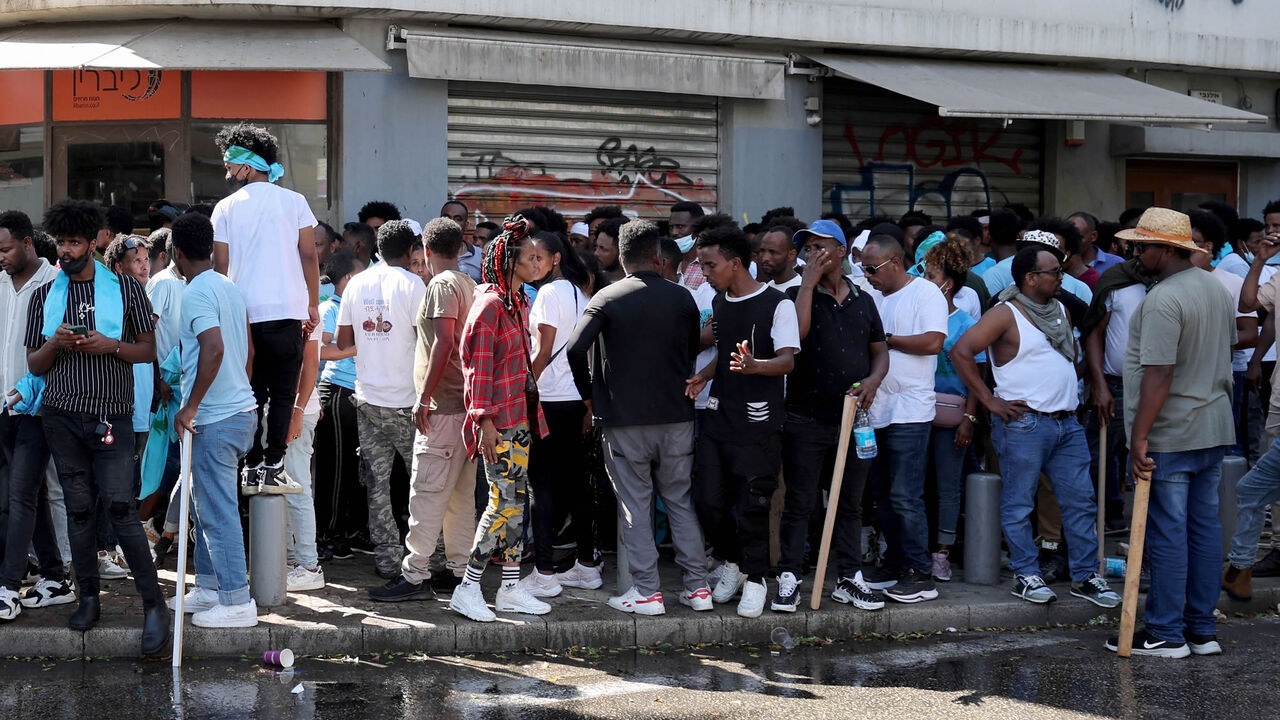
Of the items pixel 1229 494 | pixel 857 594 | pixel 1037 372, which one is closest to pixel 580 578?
pixel 857 594

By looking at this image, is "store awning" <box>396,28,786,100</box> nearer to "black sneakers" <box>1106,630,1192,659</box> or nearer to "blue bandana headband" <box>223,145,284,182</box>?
"blue bandana headband" <box>223,145,284,182</box>

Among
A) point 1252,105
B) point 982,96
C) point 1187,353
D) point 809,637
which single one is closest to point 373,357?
point 809,637

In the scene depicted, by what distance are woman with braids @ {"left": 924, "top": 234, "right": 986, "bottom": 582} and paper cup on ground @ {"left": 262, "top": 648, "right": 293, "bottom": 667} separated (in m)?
3.77

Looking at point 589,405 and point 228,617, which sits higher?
point 589,405

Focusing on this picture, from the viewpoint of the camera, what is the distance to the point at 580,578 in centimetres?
785

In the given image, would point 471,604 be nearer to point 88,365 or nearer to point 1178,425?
point 88,365

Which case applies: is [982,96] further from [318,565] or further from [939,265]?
[318,565]

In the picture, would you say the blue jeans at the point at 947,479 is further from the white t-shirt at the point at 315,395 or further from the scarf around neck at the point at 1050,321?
the white t-shirt at the point at 315,395

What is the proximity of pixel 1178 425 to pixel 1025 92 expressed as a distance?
27.2 feet

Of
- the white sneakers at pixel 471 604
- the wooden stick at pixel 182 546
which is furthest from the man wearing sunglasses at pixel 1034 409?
the wooden stick at pixel 182 546

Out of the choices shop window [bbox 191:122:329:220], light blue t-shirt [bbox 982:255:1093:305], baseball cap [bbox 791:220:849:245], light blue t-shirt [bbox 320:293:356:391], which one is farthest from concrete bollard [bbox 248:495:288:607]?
shop window [bbox 191:122:329:220]

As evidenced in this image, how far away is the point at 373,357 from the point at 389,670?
6.05ft

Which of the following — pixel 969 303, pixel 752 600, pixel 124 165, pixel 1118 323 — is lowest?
pixel 752 600

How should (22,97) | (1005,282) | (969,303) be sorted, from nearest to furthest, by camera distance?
(969,303)
(1005,282)
(22,97)
